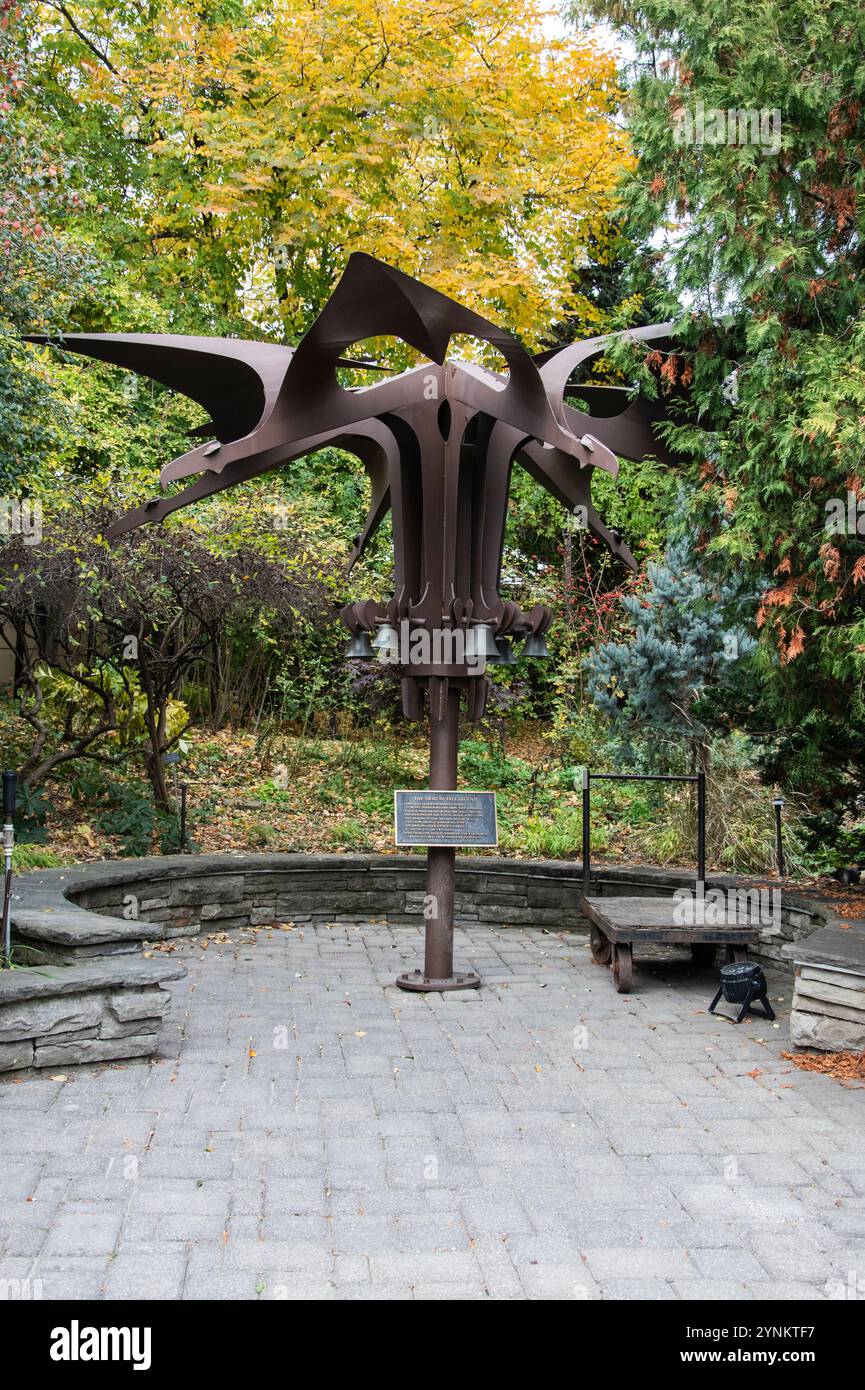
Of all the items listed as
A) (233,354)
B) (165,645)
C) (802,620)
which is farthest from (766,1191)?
(165,645)

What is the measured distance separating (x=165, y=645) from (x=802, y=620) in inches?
234

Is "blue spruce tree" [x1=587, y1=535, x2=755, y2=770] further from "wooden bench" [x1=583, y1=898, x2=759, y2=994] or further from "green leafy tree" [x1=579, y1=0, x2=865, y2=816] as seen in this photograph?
"green leafy tree" [x1=579, y1=0, x2=865, y2=816]

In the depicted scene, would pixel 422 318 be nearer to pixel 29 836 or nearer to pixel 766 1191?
pixel 766 1191

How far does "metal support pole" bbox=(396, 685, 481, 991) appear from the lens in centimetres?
682

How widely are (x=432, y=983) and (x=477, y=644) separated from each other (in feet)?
6.75

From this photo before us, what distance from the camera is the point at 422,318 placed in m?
5.30

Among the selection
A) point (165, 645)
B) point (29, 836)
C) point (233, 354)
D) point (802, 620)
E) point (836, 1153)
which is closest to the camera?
point (836, 1153)

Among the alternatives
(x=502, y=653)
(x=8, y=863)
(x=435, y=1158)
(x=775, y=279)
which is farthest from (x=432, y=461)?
(x=435, y=1158)

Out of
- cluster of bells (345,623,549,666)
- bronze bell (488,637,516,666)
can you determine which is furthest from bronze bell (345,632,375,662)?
bronze bell (488,637,516,666)

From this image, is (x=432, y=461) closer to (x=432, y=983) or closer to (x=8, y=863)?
(x=432, y=983)

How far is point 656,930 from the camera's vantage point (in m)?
6.73

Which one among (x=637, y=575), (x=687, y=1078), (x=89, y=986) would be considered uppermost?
(x=637, y=575)

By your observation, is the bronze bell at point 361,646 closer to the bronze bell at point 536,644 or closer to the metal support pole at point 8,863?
the bronze bell at point 536,644

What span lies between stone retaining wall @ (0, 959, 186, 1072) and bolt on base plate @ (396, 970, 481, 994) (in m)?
1.78
